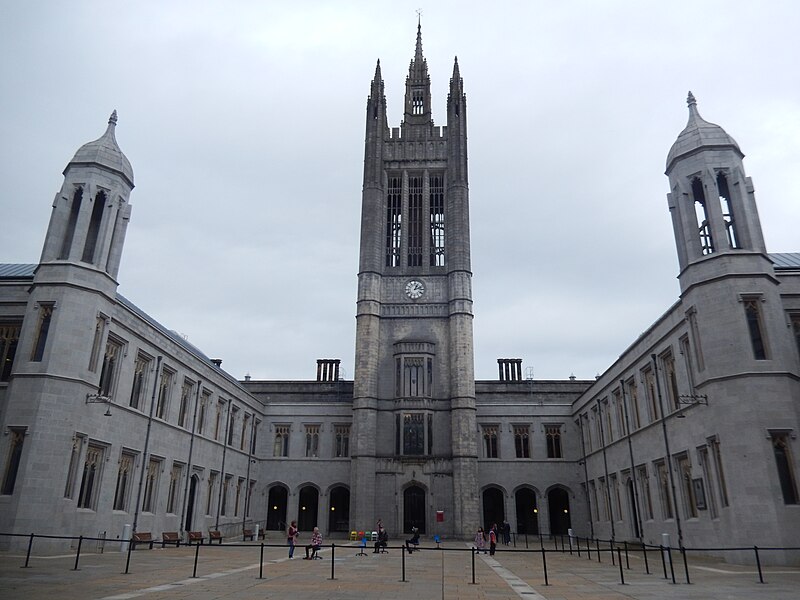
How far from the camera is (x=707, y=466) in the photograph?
1017 inches

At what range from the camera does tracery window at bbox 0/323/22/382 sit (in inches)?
1075

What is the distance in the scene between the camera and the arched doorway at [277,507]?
52719mm

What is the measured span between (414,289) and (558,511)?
80.8 feet

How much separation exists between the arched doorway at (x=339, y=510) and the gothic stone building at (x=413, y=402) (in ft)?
0.64

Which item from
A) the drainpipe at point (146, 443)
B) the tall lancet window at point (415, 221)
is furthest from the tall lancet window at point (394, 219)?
the drainpipe at point (146, 443)

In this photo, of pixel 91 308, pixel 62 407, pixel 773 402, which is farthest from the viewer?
pixel 91 308

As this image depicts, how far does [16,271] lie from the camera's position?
101 feet

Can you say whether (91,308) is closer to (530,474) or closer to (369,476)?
(369,476)

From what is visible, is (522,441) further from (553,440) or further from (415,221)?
(415,221)

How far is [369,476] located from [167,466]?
18.3 m

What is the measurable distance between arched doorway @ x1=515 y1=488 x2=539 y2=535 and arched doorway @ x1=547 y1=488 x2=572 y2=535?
158 cm

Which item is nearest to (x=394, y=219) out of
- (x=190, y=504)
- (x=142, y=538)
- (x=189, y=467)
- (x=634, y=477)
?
(x=189, y=467)

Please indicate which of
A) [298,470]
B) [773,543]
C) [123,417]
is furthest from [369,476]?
[773,543]

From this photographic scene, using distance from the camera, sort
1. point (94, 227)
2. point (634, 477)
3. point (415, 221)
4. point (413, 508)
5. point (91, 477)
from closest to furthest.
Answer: point (91, 477)
point (94, 227)
point (634, 477)
point (413, 508)
point (415, 221)
